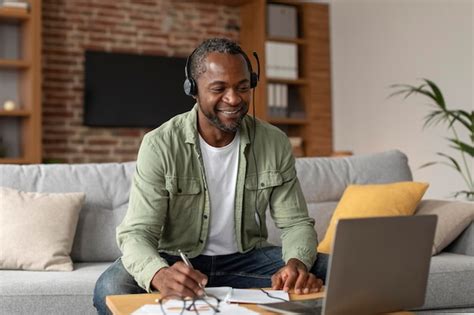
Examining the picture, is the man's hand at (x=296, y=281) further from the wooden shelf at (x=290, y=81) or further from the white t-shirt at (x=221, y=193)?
the wooden shelf at (x=290, y=81)

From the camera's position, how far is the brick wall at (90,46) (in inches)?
245

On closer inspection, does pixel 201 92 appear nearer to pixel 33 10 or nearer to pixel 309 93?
pixel 33 10

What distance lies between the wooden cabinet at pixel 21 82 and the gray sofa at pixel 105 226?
8.76 ft

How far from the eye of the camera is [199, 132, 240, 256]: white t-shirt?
2289mm

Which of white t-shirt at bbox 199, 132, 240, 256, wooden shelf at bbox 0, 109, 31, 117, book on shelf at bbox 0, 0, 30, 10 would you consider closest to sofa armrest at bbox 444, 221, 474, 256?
white t-shirt at bbox 199, 132, 240, 256

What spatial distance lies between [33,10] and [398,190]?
3696 mm

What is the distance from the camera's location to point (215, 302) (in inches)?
66.9

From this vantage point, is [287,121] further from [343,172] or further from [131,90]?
[343,172]

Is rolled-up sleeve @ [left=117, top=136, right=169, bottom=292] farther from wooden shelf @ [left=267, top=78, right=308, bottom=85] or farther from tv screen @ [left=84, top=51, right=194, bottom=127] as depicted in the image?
wooden shelf @ [left=267, top=78, right=308, bottom=85]

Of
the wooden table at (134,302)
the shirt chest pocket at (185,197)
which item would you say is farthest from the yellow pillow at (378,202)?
the wooden table at (134,302)

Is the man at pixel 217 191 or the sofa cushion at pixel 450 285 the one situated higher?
the man at pixel 217 191

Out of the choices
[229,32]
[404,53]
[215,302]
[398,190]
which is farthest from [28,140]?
[215,302]

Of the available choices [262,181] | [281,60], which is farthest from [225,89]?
[281,60]

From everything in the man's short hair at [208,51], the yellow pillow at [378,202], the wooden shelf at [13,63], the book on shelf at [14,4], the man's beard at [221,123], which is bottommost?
the yellow pillow at [378,202]
